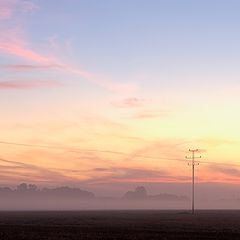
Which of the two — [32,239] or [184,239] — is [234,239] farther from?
[32,239]

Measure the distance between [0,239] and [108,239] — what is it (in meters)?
11.6

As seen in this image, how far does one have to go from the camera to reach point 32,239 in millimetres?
54312

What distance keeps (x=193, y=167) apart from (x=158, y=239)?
107330 millimetres

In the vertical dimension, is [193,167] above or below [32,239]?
above

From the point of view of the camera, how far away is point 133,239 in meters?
55.5

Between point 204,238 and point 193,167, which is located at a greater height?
point 193,167

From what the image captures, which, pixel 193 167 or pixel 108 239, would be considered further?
pixel 193 167

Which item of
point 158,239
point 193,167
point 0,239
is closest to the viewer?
point 0,239

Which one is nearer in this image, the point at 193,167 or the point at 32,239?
the point at 32,239

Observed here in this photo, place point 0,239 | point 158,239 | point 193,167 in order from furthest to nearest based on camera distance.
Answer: point 193,167 → point 158,239 → point 0,239

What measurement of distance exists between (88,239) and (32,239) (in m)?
6.03

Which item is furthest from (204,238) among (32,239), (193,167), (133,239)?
(193,167)

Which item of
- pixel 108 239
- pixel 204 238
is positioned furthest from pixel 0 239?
pixel 204 238

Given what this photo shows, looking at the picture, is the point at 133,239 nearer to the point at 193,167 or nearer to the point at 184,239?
the point at 184,239
